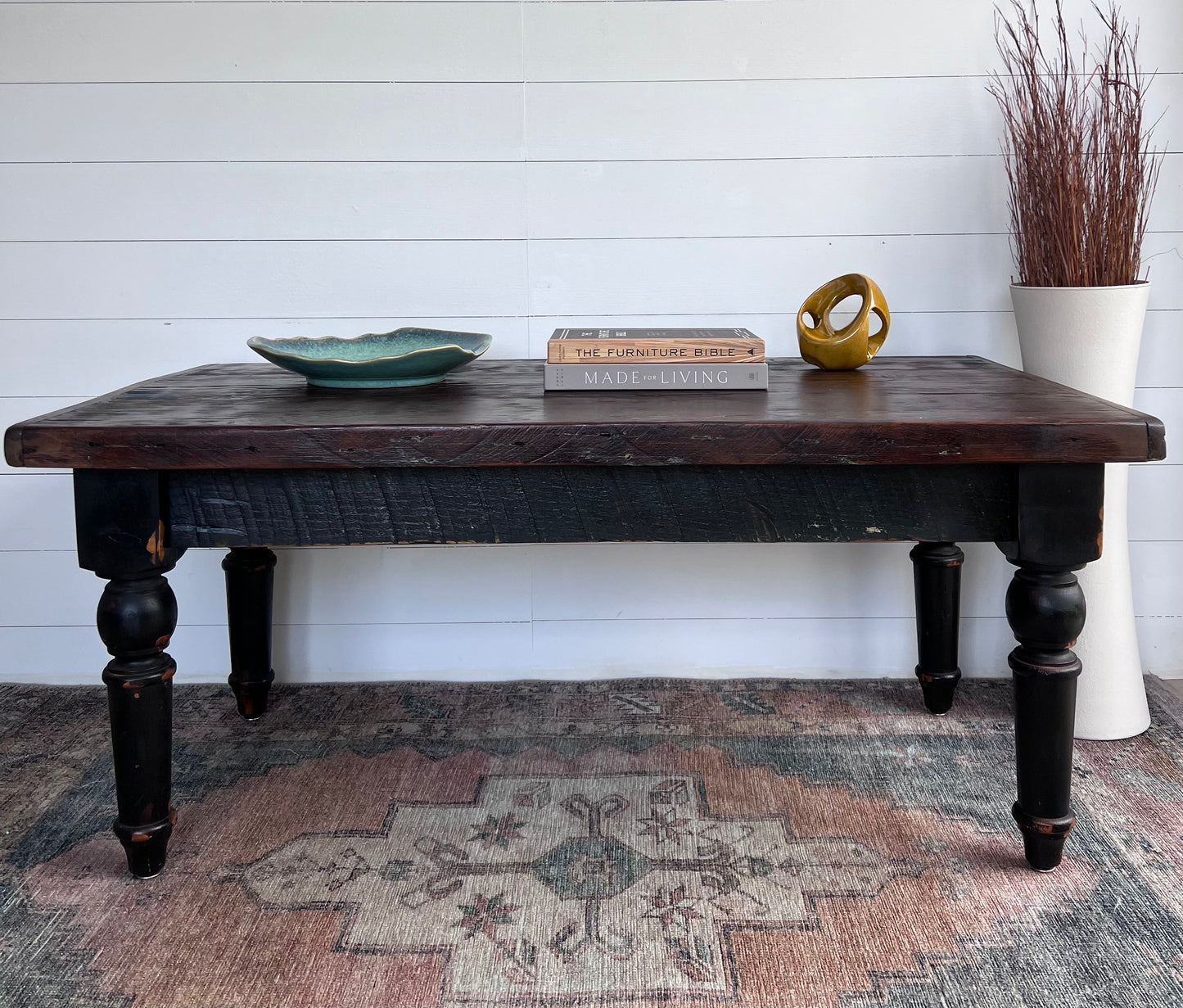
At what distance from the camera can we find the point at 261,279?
2166 mm

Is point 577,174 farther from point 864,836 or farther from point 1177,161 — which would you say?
point 864,836

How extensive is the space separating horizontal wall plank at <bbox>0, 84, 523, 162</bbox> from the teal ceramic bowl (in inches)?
15.9

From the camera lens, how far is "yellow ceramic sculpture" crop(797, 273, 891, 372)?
1.84 m

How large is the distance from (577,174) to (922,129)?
2.22ft

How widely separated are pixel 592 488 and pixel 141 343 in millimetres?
1199

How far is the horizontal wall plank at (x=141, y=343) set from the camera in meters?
2.19

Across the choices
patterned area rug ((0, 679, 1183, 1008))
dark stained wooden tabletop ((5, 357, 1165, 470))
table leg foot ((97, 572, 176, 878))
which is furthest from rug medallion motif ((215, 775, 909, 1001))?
dark stained wooden tabletop ((5, 357, 1165, 470))

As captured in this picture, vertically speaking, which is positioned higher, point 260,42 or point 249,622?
point 260,42

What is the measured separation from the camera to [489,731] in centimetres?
Answer: 207

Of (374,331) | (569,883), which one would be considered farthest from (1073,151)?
(569,883)

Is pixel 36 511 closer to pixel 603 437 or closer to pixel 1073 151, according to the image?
pixel 603 437

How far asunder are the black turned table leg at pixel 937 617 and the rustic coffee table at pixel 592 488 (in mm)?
527

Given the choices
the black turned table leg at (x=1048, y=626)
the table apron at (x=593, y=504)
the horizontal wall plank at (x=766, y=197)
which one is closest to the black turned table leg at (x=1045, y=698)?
the black turned table leg at (x=1048, y=626)

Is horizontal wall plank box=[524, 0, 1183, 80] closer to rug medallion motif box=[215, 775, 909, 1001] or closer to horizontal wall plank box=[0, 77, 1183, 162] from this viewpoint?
horizontal wall plank box=[0, 77, 1183, 162]
